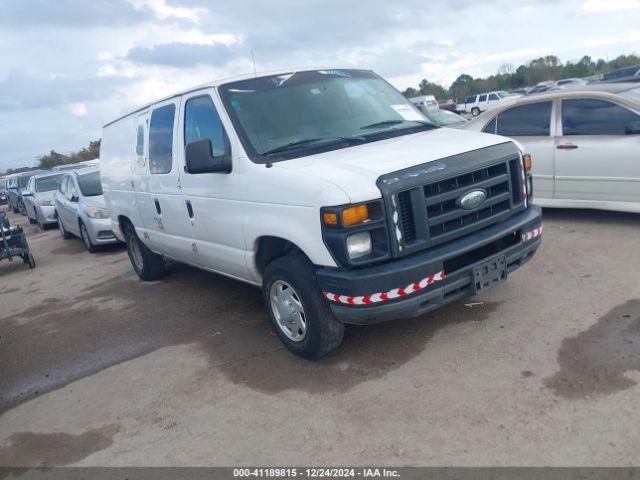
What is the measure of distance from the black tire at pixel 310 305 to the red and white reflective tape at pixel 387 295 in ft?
0.74

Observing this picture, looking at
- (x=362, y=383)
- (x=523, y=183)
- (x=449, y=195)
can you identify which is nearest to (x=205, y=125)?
(x=449, y=195)

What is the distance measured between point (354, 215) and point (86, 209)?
832 centimetres

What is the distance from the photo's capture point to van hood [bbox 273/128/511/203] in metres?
3.79

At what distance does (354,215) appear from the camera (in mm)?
3719

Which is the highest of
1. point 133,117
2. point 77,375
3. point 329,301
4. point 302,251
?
point 133,117

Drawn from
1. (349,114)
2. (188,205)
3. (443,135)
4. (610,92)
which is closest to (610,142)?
(610,92)

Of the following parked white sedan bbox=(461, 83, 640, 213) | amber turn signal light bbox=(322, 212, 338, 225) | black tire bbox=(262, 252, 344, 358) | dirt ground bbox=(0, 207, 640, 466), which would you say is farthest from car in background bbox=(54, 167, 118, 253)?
amber turn signal light bbox=(322, 212, 338, 225)

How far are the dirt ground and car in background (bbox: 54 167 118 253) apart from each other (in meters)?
4.29

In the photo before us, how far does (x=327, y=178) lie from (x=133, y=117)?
390 centimetres

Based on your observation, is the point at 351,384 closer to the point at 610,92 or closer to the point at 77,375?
the point at 77,375

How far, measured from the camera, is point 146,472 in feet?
11.1

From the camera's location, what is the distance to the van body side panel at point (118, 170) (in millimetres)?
6953

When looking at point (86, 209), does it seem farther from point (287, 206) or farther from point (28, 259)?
point (287, 206)

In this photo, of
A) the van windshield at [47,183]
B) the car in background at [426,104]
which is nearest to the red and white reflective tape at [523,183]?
the car in background at [426,104]
